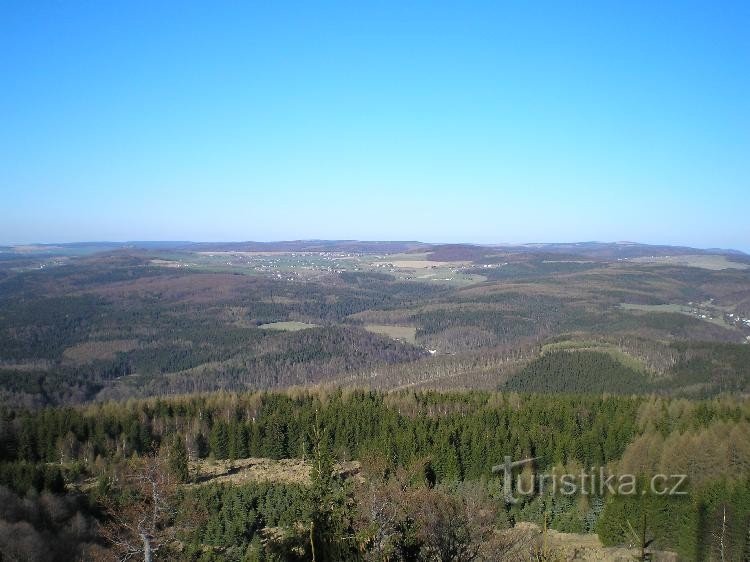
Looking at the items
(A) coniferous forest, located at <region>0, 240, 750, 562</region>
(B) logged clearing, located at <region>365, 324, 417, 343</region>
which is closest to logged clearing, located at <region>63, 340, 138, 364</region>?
(A) coniferous forest, located at <region>0, 240, 750, 562</region>

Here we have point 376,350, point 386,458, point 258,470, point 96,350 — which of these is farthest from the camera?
point 96,350

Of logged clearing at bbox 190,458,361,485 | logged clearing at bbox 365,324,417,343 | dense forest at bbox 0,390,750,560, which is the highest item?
dense forest at bbox 0,390,750,560

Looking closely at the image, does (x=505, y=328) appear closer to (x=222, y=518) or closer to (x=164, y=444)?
(x=164, y=444)

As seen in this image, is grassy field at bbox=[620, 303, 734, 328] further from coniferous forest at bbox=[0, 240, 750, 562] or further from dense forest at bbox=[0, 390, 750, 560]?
dense forest at bbox=[0, 390, 750, 560]

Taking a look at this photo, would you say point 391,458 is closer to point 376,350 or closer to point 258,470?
point 258,470

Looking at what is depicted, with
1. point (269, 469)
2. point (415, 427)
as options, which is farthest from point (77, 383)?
point (415, 427)

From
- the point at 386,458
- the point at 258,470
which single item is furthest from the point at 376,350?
the point at 386,458
